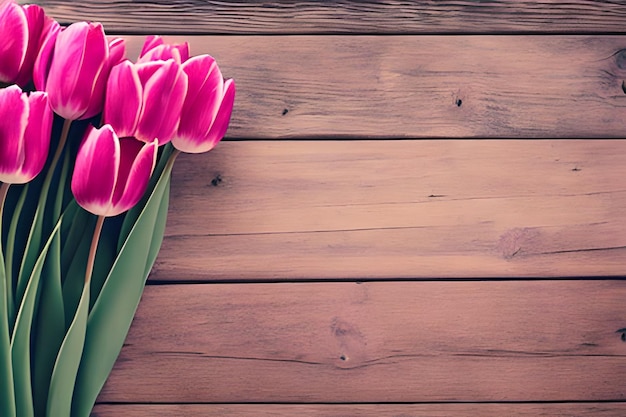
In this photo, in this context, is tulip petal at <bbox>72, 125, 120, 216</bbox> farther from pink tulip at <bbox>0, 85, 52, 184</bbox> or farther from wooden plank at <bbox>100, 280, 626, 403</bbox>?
wooden plank at <bbox>100, 280, 626, 403</bbox>

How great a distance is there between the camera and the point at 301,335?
0.67m

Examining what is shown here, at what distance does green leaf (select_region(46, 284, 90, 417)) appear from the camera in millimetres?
570

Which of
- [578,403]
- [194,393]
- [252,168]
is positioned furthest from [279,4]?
[578,403]

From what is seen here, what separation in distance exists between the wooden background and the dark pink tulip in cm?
12

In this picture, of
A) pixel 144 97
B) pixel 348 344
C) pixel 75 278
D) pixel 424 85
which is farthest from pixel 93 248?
pixel 424 85

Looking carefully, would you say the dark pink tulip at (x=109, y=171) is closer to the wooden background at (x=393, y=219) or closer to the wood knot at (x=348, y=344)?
the wooden background at (x=393, y=219)

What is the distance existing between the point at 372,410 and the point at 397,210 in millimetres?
237

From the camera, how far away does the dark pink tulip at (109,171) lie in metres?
0.52

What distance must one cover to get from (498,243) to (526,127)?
14 cm

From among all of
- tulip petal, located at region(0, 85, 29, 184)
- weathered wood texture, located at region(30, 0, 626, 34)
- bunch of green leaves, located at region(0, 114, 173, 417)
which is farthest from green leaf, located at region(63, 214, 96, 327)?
weathered wood texture, located at region(30, 0, 626, 34)

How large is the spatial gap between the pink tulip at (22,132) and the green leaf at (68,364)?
13 centimetres

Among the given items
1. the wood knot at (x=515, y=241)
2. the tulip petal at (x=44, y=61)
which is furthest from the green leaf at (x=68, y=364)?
the wood knot at (x=515, y=241)

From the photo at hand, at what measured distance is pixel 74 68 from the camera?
53 cm

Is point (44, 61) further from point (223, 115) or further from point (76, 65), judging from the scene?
point (223, 115)
